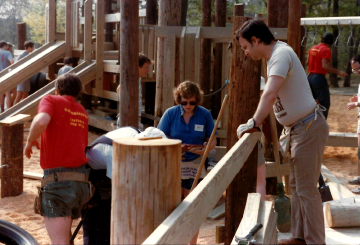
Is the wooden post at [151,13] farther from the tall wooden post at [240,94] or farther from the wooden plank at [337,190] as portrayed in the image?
the tall wooden post at [240,94]

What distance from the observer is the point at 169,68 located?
714 centimetres

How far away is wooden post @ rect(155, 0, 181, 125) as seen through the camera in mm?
7236

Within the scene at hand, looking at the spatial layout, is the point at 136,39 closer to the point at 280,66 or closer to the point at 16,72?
the point at 280,66

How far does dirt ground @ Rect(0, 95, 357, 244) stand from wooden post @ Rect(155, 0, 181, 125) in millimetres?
1880

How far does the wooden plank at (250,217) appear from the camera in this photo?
2.65 metres

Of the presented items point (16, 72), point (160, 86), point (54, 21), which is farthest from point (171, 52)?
point (54, 21)

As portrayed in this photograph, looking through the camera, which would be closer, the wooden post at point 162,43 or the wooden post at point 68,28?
the wooden post at point 162,43

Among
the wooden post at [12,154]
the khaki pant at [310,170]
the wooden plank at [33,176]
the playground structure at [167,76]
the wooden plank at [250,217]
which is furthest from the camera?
the wooden plank at [33,176]

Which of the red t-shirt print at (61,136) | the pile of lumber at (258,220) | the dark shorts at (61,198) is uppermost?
the red t-shirt print at (61,136)

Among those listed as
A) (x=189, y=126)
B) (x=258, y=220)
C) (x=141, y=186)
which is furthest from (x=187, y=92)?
(x=141, y=186)

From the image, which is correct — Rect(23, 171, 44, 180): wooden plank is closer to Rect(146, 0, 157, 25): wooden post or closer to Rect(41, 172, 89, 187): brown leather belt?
Rect(41, 172, 89, 187): brown leather belt

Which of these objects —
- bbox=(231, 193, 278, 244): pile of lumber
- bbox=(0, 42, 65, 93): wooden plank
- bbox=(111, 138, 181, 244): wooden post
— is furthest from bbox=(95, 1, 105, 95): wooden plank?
bbox=(111, 138, 181, 244): wooden post

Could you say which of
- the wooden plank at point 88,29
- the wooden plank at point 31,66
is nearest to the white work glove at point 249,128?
the wooden plank at point 88,29

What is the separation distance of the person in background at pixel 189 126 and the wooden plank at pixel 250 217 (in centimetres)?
172
